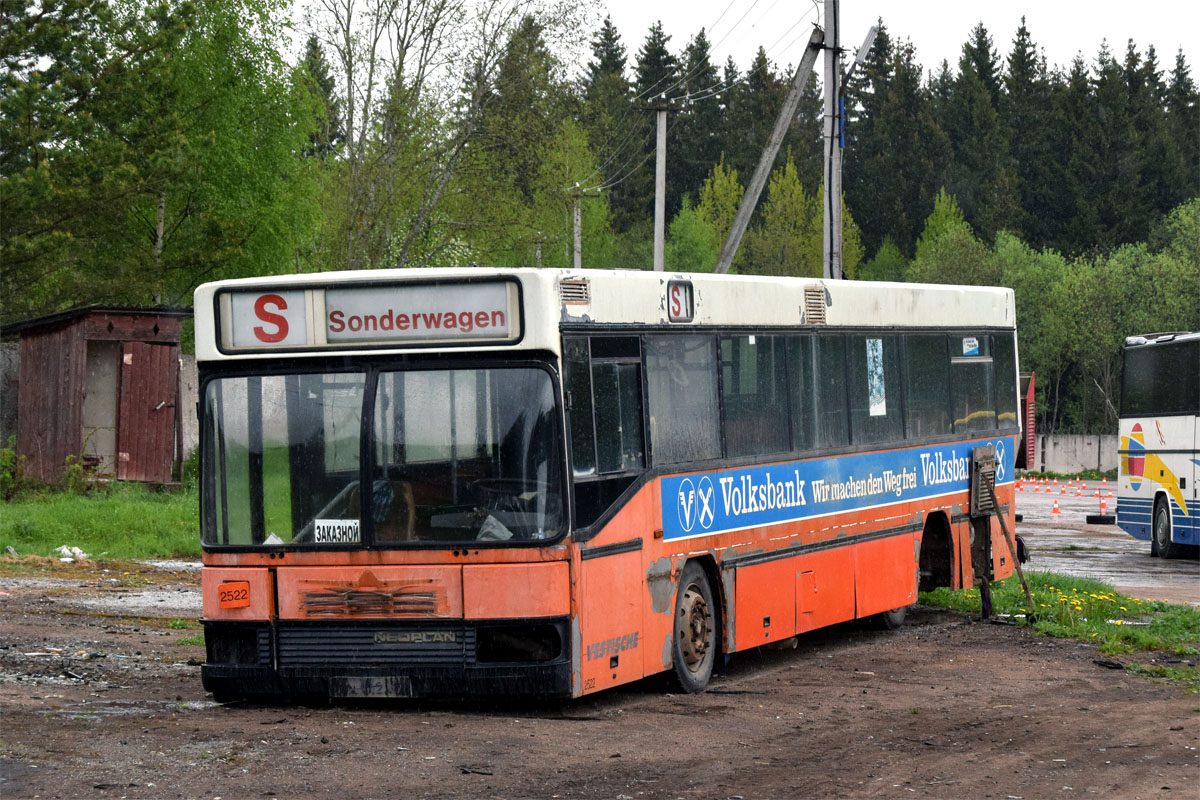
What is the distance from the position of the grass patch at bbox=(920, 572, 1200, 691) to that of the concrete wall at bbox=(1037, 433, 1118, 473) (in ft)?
145

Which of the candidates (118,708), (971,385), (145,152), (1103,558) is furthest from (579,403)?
(145,152)

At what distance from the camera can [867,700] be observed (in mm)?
11203

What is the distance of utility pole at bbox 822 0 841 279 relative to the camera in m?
24.4

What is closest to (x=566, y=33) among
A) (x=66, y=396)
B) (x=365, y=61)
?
(x=365, y=61)

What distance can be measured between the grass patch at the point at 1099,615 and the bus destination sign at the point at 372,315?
5.60 meters

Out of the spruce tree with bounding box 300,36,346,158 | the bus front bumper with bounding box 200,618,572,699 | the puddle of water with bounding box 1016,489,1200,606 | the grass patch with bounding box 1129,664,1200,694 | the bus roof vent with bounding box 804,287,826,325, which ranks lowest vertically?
the puddle of water with bounding box 1016,489,1200,606

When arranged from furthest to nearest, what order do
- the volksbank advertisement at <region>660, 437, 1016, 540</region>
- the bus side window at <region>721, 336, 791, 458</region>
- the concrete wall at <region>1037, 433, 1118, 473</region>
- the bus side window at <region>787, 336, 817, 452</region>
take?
the concrete wall at <region>1037, 433, 1118, 473</region>, the bus side window at <region>787, 336, 817, 452</region>, the bus side window at <region>721, 336, 791, 458</region>, the volksbank advertisement at <region>660, 437, 1016, 540</region>

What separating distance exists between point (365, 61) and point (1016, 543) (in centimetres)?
2399

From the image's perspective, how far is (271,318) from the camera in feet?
34.5

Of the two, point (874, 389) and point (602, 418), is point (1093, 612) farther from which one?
point (602, 418)

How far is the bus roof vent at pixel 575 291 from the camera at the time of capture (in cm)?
1030

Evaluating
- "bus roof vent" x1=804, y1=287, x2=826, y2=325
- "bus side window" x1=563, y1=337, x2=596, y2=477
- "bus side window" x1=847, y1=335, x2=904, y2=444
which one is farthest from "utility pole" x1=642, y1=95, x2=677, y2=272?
"bus side window" x1=563, y1=337, x2=596, y2=477

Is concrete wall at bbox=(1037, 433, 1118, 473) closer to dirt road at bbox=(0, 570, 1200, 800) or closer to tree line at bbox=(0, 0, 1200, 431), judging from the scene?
tree line at bbox=(0, 0, 1200, 431)

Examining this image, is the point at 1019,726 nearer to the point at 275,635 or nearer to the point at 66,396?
the point at 275,635
